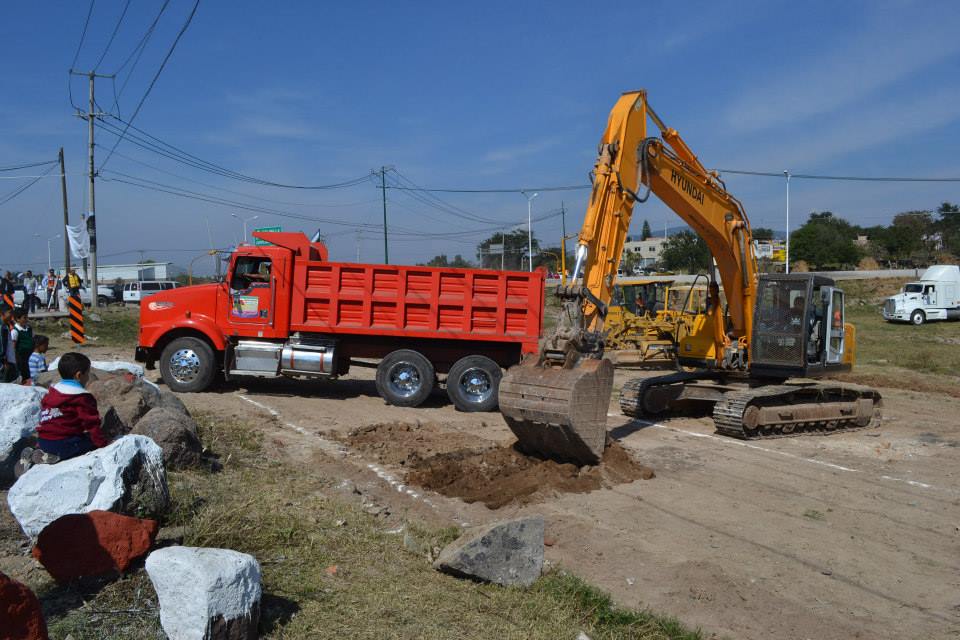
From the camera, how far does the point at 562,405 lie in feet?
26.7

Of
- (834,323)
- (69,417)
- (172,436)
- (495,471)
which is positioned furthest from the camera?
(834,323)

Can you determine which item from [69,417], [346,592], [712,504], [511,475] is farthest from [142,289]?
[346,592]

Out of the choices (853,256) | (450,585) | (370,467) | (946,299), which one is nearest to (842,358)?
(370,467)

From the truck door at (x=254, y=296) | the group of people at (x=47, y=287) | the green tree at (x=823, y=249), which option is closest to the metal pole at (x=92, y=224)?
the group of people at (x=47, y=287)

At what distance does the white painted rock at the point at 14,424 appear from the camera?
6.72 m

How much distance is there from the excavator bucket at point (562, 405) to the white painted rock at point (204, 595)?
4464 mm

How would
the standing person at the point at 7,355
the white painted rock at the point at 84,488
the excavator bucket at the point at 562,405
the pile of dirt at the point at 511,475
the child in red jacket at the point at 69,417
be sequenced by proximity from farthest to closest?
1. the standing person at the point at 7,355
2. the excavator bucket at the point at 562,405
3. the pile of dirt at the point at 511,475
4. the child in red jacket at the point at 69,417
5. the white painted rock at the point at 84,488

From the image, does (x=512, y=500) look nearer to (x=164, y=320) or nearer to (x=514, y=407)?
(x=514, y=407)

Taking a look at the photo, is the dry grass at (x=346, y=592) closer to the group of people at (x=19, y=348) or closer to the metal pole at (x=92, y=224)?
the group of people at (x=19, y=348)

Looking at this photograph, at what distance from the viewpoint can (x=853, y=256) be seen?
238 ft

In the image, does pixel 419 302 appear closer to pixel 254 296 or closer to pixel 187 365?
pixel 254 296

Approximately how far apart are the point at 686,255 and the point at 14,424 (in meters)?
60.2

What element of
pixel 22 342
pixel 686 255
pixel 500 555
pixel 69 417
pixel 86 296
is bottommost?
pixel 500 555

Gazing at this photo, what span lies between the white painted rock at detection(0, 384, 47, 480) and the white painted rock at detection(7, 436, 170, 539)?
64.7 inches
